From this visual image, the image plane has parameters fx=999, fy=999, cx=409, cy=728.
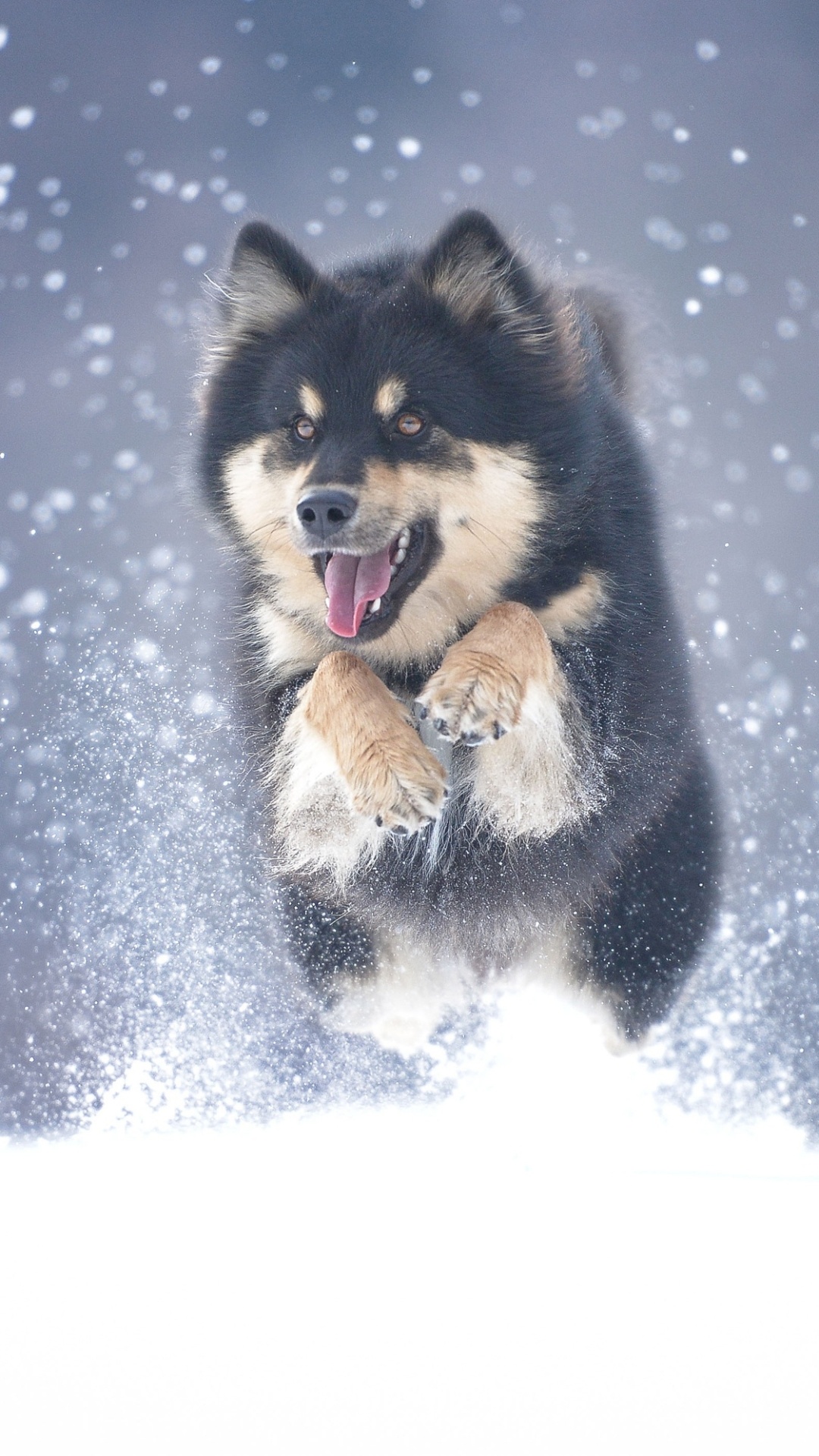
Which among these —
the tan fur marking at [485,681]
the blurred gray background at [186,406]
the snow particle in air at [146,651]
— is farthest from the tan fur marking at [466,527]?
the snow particle in air at [146,651]

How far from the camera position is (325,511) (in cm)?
153

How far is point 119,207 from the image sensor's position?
283 centimetres

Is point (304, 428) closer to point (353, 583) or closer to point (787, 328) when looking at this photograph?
point (353, 583)

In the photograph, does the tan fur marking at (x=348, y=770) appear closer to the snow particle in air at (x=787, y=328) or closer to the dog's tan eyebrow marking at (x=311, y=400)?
the dog's tan eyebrow marking at (x=311, y=400)

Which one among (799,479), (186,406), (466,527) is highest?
(799,479)

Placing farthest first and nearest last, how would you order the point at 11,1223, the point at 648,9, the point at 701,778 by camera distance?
1. the point at 648,9
2. the point at 701,778
3. the point at 11,1223

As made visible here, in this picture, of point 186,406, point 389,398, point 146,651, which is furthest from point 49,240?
point 389,398

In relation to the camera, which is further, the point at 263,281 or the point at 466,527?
the point at 263,281

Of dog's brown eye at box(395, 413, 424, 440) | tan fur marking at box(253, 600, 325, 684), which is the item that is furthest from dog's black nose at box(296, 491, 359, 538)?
tan fur marking at box(253, 600, 325, 684)

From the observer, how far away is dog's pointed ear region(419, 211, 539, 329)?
177 centimetres

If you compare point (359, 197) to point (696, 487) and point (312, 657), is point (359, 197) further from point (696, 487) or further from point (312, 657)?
point (312, 657)

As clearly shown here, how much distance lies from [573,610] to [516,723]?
448mm

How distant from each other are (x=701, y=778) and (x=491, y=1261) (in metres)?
1.16

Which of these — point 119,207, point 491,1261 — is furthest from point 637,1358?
point 119,207
